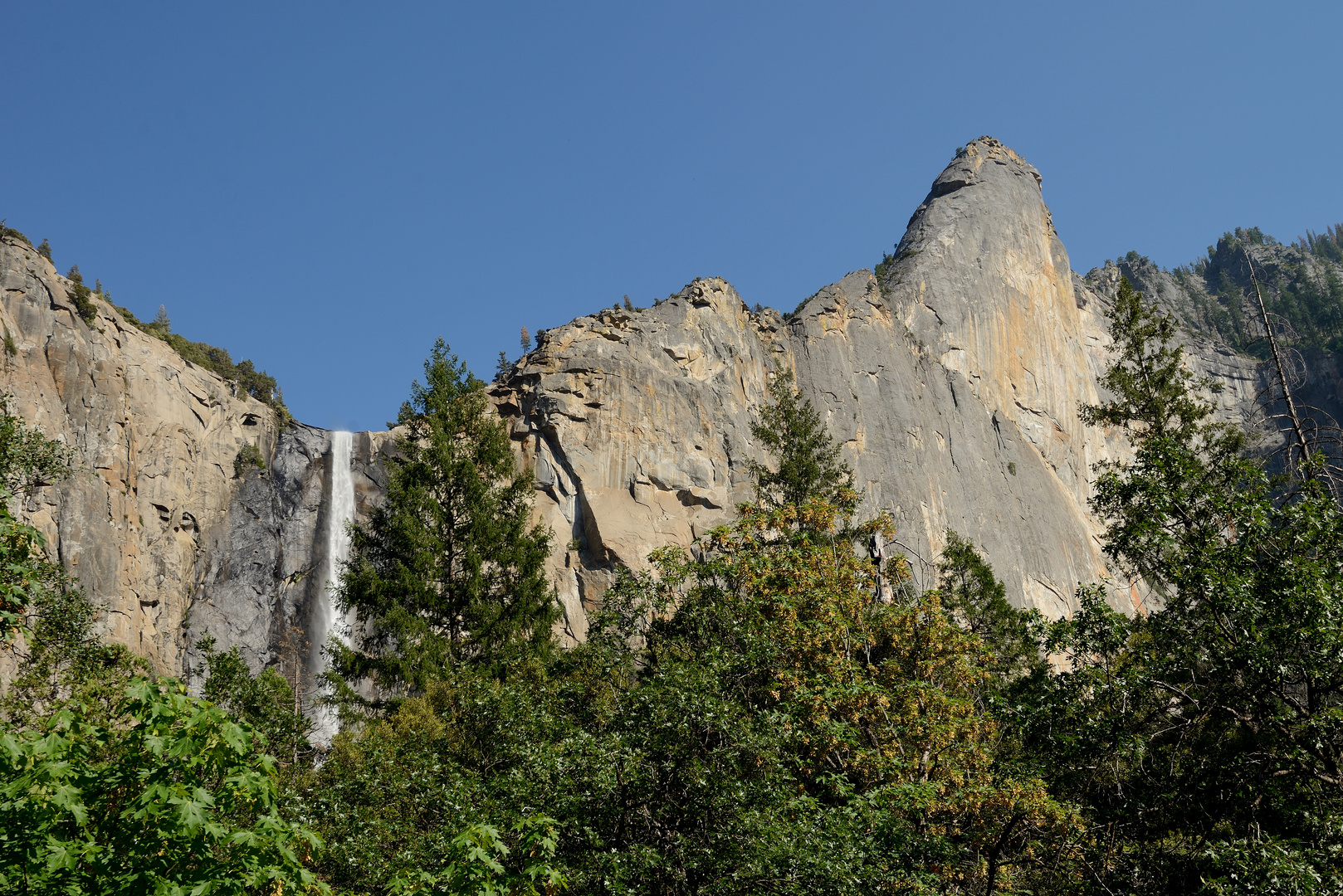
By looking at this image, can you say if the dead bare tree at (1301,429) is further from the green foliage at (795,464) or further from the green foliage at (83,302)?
the green foliage at (83,302)

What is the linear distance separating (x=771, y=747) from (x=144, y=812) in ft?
25.1

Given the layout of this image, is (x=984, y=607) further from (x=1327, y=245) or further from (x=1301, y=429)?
(x=1327, y=245)

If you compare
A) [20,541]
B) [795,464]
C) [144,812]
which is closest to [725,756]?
[144,812]

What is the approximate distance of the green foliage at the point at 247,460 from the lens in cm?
3828

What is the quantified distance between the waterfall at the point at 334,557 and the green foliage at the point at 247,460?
2.86 metres

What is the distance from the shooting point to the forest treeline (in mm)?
6477

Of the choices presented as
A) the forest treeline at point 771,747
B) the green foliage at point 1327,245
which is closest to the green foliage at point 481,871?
the forest treeline at point 771,747

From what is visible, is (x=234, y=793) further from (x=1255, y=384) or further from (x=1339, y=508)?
(x=1255, y=384)

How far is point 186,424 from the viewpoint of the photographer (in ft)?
121

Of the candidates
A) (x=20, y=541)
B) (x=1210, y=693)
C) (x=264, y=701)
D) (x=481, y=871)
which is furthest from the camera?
(x=264, y=701)

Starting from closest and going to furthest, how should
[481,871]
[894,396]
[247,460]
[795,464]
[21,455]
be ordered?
[481,871], [21,455], [795,464], [247,460], [894,396]

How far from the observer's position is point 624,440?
133 ft

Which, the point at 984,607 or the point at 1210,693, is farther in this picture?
the point at 984,607

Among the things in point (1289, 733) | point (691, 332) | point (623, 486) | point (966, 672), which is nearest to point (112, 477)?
point (623, 486)
